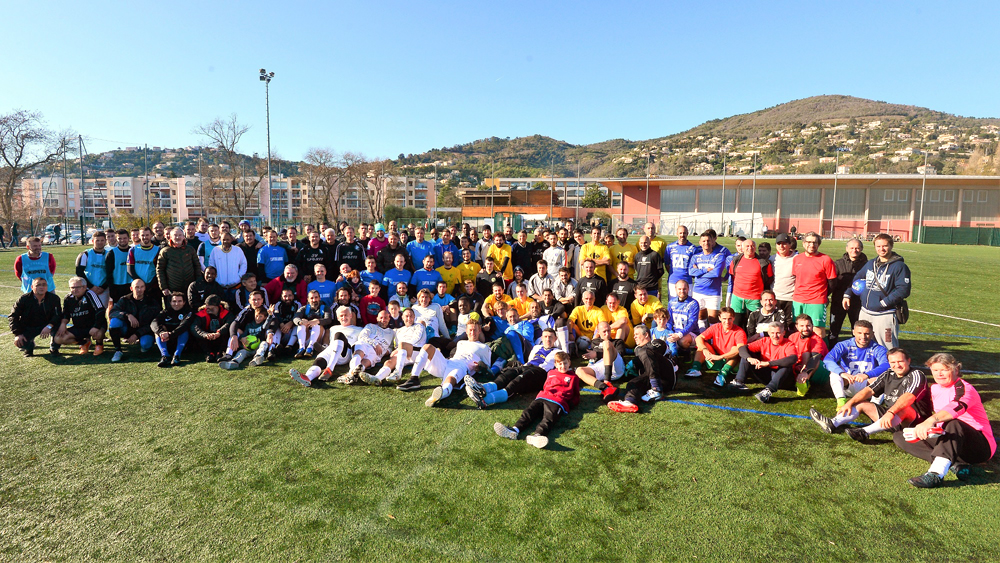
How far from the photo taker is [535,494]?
3.72m

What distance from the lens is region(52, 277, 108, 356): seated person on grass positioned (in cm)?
746

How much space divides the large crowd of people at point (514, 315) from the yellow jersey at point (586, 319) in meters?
0.03

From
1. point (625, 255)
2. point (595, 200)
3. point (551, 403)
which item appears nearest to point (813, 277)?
point (625, 255)

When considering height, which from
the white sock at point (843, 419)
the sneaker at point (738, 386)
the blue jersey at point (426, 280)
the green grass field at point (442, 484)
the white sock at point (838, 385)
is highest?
the blue jersey at point (426, 280)

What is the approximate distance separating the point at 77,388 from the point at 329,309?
312 cm

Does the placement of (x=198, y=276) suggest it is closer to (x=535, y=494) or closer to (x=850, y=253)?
(x=535, y=494)

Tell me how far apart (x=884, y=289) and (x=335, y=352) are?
6.87m

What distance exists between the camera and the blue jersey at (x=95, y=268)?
7.94 m

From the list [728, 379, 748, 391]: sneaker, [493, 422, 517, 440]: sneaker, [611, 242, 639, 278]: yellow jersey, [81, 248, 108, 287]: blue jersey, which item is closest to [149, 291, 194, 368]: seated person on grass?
[81, 248, 108, 287]: blue jersey

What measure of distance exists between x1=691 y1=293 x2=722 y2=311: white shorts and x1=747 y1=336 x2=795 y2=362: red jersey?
3.84ft

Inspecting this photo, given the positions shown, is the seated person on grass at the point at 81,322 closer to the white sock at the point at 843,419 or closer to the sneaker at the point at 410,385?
the sneaker at the point at 410,385

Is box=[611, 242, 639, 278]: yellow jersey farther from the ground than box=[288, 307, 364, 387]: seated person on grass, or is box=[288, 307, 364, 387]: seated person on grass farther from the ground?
box=[611, 242, 639, 278]: yellow jersey

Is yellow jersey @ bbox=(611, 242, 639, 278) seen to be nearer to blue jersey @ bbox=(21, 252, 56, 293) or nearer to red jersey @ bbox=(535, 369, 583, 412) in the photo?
red jersey @ bbox=(535, 369, 583, 412)

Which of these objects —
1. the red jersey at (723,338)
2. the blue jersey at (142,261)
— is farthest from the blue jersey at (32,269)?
the red jersey at (723,338)
